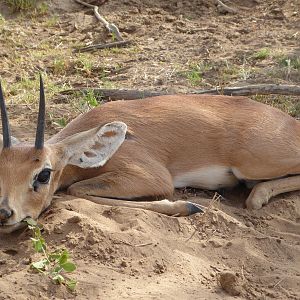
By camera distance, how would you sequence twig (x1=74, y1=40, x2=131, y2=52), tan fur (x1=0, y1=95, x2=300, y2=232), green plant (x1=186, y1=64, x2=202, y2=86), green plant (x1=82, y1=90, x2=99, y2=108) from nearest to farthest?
tan fur (x1=0, y1=95, x2=300, y2=232)
green plant (x1=82, y1=90, x2=99, y2=108)
green plant (x1=186, y1=64, x2=202, y2=86)
twig (x1=74, y1=40, x2=131, y2=52)

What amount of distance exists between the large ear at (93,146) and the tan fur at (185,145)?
0.48 ft

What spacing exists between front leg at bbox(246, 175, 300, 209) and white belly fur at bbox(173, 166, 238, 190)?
261 mm

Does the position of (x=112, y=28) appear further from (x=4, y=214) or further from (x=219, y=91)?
(x=4, y=214)

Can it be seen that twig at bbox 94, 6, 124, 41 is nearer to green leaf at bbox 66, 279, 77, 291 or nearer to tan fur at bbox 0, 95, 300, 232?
tan fur at bbox 0, 95, 300, 232

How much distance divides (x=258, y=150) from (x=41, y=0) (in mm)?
7218

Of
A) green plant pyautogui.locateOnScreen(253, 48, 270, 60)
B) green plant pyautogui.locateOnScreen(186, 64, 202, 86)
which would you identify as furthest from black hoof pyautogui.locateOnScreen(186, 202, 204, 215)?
green plant pyautogui.locateOnScreen(253, 48, 270, 60)

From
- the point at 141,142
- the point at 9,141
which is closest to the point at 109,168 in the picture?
the point at 141,142

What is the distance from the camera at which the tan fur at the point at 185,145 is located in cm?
667

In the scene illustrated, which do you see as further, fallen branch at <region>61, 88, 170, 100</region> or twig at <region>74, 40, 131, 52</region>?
twig at <region>74, 40, 131, 52</region>

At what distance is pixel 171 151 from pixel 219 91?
1.83 meters

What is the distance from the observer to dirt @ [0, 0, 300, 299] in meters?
5.20

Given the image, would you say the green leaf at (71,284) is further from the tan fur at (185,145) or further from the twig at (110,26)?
the twig at (110,26)

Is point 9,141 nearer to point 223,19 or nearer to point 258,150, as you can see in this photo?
point 258,150

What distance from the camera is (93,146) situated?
642 cm
